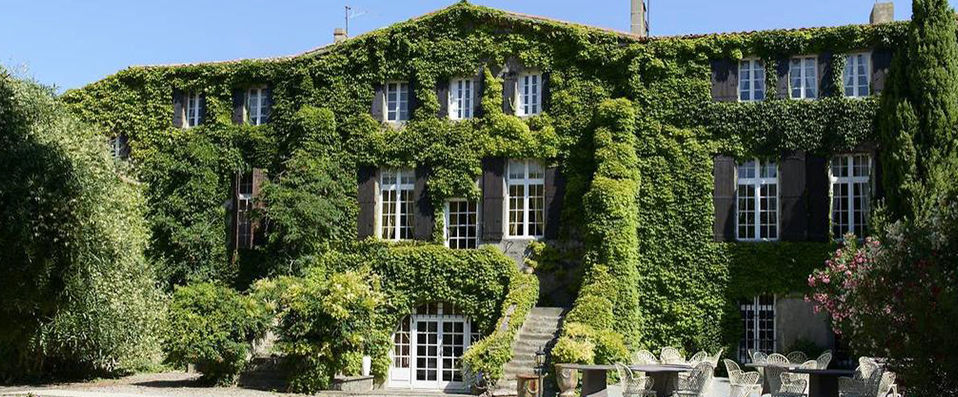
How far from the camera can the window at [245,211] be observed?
98.7ft

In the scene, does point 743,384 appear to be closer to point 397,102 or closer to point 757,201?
point 757,201

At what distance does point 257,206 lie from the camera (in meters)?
29.8

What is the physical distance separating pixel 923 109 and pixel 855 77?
269 cm

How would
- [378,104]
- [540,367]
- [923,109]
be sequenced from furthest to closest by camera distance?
1. [378,104]
2. [923,109]
3. [540,367]

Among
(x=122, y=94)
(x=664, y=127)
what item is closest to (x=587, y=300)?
(x=664, y=127)

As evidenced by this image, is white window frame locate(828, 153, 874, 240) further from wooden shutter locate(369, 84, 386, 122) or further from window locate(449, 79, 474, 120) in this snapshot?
wooden shutter locate(369, 84, 386, 122)

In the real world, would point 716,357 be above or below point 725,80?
below

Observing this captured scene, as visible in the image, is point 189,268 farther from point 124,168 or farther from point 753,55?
point 753,55

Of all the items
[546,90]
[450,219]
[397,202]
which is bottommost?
[450,219]

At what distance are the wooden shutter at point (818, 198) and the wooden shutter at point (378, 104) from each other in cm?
1069

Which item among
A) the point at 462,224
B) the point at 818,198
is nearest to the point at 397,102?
the point at 462,224

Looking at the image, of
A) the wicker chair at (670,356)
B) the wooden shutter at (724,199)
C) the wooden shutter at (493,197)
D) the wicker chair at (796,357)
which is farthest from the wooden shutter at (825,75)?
the wooden shutter at (493,197)

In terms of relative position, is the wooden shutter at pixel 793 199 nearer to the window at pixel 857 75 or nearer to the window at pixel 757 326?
the window at pixel 757 326

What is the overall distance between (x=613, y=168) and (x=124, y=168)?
11.8 m
